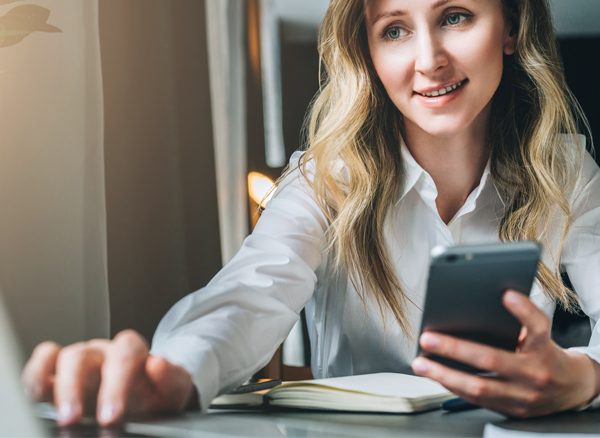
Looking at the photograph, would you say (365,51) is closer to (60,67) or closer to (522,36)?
(522,36)

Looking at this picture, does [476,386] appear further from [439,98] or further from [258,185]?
[258,185]

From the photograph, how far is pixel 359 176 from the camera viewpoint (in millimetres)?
1353

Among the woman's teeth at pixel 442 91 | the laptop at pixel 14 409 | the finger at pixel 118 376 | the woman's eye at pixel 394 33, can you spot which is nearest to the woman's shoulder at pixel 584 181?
the woman's teeth at pixel 442 91

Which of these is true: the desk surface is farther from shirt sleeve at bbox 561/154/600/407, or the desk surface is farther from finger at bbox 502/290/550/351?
shirt sleeve at bbox 561/154/600/407

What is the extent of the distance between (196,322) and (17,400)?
0.92 feet

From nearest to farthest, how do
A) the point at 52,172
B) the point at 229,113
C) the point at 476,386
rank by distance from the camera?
the point at 476,386 → the point at 52,172 → the point at 229,113

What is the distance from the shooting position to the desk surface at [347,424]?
713mm

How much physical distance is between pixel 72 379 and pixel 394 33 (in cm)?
87

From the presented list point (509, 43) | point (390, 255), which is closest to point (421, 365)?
point (390, 255)

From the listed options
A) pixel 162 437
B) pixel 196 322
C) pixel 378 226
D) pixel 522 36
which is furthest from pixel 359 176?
pixel 162 437

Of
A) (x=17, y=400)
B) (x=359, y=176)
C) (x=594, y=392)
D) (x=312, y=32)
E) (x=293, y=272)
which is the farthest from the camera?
(x=312, y=32)

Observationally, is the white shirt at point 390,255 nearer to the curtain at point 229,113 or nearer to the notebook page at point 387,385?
the notebook page at point 387,385

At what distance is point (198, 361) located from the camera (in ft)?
2.81

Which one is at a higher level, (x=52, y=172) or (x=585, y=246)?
(x=52, y=172)
